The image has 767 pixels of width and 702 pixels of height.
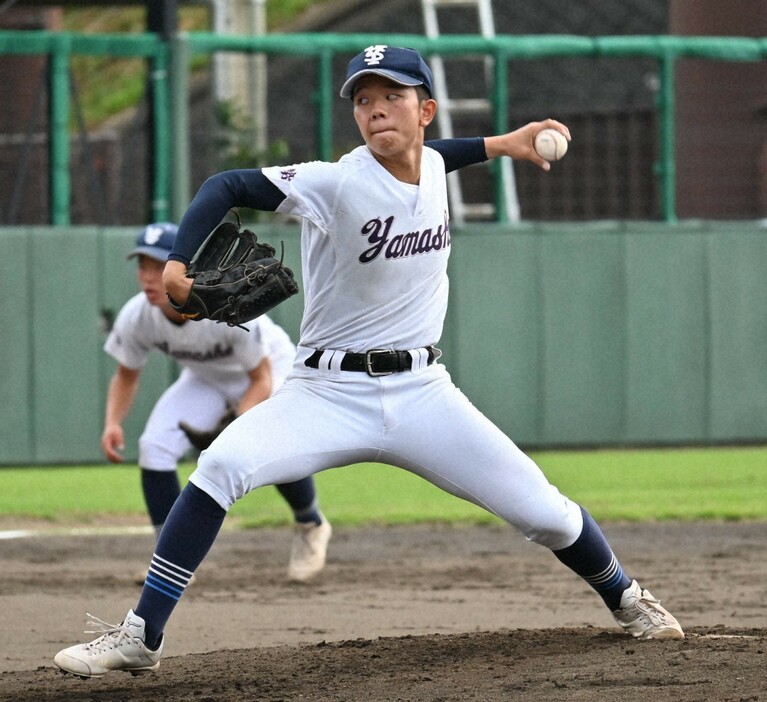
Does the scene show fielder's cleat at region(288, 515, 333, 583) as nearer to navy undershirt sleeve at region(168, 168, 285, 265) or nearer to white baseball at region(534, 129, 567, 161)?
white baseball at region(534, 129, 567, 161)

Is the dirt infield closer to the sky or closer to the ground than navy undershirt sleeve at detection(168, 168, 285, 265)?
closer to the ground

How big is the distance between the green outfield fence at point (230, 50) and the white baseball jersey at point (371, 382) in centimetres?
719

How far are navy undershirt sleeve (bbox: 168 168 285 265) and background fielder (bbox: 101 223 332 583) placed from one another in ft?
7.63

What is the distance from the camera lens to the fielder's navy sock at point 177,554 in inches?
173

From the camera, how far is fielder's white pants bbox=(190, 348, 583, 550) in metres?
4.42

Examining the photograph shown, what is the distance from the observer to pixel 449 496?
1027cm

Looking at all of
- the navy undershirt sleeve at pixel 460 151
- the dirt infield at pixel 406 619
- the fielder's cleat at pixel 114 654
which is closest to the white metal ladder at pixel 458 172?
the dirt infield at pixel 406 619

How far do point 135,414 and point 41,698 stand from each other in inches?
281

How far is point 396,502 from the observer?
9922 millimetres

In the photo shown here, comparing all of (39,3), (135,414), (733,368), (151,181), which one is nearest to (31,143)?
(151,181)

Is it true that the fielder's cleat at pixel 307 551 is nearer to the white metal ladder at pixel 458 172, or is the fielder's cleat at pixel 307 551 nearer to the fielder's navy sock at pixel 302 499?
the fielder's navy sock at pixel 302 499

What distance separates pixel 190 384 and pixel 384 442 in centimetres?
290

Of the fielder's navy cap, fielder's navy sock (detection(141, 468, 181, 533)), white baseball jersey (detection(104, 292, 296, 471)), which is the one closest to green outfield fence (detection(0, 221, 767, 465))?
white baseball jersey (detection(104, 292, 296, 471))

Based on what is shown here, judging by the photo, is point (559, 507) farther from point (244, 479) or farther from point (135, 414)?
point (135, 414)
